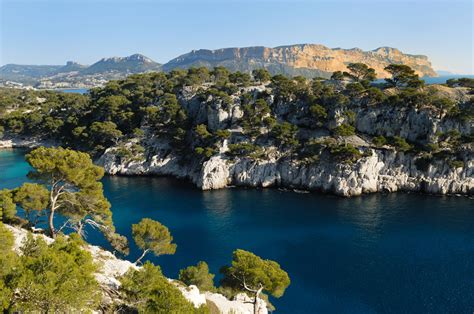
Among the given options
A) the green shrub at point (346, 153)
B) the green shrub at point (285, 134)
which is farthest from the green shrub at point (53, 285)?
the green shrub at point (285, 134)

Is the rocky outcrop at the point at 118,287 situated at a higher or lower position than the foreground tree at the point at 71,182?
lower

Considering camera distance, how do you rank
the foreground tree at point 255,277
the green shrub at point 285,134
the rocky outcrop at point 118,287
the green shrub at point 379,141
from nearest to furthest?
the rocky outcrop at point 118,287
the foreground tree at point 255,277
the green shrub at point 379,141
the green shrub at point 285,134

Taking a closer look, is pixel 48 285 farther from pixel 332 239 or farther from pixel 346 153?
pixel 346 153

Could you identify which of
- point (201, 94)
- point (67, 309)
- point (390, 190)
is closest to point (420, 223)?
point (390, 190)

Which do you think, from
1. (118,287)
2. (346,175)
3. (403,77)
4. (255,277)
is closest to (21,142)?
(346,175)

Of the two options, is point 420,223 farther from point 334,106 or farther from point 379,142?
point 334,106

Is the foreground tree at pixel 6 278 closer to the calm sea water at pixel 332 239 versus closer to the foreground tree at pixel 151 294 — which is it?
the foreground tree at pixel 151 294
